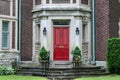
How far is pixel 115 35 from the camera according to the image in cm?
2362

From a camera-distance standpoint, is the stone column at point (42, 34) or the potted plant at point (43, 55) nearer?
the potted plant at point (43, 55)

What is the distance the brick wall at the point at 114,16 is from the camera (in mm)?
23125

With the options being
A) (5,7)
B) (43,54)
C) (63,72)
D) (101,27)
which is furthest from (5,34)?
(101,27)

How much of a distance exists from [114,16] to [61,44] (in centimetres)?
405

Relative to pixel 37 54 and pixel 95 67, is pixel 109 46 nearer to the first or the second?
pixel 95 67

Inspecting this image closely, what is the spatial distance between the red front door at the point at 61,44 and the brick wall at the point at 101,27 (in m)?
2.10

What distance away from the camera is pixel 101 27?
23.2m

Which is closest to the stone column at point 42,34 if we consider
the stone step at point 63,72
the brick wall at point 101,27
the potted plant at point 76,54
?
the stone step at point 63,72

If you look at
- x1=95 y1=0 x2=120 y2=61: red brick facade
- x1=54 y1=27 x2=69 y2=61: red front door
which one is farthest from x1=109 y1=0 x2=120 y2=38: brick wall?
x1=54 y1=27 x2=69 y2=61: red front door

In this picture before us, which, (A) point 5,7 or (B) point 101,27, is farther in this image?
(B) point 101,27

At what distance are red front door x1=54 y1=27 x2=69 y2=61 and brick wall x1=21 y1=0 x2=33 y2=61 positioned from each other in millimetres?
2078

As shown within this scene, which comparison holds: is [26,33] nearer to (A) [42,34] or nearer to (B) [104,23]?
(A) [42,34]

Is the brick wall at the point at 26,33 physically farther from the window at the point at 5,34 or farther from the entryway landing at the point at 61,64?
the entryway landing at the point at 61,64

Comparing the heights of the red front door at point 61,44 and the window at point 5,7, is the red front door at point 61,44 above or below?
below
